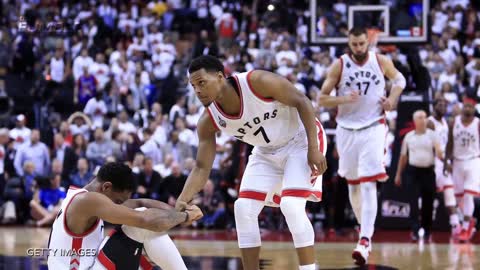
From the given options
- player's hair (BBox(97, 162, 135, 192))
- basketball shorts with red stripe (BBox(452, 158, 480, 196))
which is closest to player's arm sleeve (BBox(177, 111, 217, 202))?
player's hair (BBox(97, 162, 135, 192))

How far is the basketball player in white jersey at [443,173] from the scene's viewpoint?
13.2 m

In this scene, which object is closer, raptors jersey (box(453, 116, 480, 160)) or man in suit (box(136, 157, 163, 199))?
raptors jersey (box(453, 116, 480, 160))

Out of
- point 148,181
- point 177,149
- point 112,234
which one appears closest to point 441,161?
point 148,181

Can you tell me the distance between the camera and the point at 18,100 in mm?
19875

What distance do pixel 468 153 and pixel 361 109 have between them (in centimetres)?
454

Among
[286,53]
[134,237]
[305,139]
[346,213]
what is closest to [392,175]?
[346,213]

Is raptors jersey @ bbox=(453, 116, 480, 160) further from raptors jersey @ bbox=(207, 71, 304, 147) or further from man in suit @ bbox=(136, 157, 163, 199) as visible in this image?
raptors jersey @ bbox=(207, 71, 304, 147)

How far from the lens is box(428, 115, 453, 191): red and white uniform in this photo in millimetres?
13281

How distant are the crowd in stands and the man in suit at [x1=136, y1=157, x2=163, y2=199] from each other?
0.02 meters

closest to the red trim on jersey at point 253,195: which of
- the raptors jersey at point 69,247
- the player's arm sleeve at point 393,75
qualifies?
the raptors jersey at point 69,247

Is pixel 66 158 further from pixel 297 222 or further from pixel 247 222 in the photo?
pixel 297 222

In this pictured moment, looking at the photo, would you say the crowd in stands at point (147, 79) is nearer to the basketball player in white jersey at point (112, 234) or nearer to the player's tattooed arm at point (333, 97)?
the player's tattooed arm at point (333, 97)

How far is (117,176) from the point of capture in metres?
5.89

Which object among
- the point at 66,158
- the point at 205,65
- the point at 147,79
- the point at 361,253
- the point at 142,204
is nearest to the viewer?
the point at 142,204
